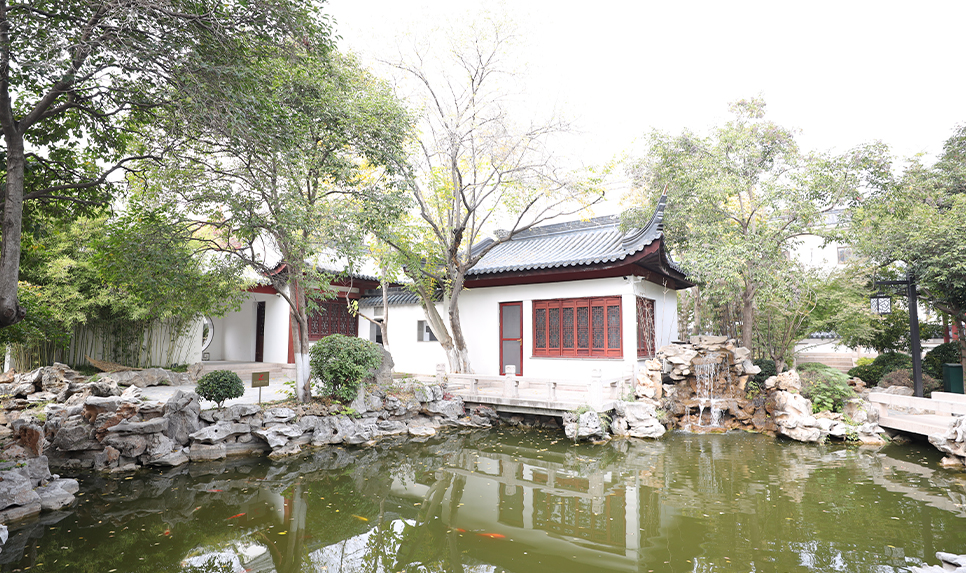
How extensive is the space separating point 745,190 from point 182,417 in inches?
433

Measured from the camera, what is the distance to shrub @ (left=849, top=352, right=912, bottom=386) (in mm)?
11797

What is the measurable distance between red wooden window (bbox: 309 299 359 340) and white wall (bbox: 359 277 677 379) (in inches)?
72.4

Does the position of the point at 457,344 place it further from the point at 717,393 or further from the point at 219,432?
the point at 717,393

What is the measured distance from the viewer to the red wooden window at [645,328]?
1091 cm

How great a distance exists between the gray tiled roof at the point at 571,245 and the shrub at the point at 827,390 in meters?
3.96

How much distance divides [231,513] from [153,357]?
9.46 metres

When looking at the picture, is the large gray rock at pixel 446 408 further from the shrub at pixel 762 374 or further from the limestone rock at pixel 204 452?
the shrub at pixel 762 374

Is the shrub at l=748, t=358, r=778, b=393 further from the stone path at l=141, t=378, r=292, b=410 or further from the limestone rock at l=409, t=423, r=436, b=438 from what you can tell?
the stone path at l=141, t=378, r=292, b=410

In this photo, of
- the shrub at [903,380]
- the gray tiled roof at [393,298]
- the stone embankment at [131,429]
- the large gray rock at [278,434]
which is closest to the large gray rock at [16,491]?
the stone embankment at [131,429]

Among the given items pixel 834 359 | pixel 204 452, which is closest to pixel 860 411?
pixel 834 359

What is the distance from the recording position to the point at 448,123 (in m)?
10.6

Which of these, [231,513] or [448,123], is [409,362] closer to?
[448,123]

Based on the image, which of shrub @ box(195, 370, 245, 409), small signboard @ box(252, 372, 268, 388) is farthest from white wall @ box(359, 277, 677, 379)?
shrub @ box(195, 370, 245, 409)

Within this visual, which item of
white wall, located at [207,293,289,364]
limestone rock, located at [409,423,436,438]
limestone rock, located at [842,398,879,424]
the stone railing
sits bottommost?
limestone rock, located at [409,423,436,438]
